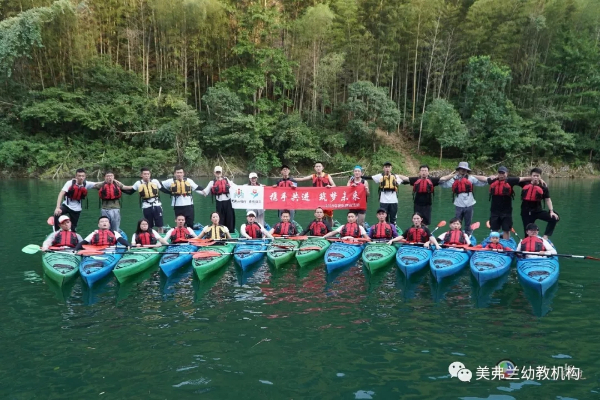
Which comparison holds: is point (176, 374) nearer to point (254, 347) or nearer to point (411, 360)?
point (254, 347)

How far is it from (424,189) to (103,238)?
276 inches

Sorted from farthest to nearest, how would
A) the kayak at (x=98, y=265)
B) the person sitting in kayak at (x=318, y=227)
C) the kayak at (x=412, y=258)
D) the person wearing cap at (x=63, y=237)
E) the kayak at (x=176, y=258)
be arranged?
1. the person sitting in kayak at (x=318, y=227)
2. the person wearing cap at (x=63, y=237)
3. the kayak at (x=176, y=258)
4. the kayak at (x=412, y=258)
5. the kayak at (x=98, y=265)

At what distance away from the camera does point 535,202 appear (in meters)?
9.26

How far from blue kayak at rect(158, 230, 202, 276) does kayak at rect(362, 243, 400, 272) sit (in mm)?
3598

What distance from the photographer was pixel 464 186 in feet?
32.0

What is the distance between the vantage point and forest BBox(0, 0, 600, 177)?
30.3m

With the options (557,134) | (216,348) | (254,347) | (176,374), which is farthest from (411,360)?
(557,134)

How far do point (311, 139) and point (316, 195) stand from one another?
68.8 feet

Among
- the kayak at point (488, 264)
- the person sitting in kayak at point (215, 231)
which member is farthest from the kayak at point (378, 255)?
the person sitting in kayak at point (215, 231)

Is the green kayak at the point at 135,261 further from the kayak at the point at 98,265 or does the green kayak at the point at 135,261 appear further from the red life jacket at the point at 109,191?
the red life jacket at the point at 109,191

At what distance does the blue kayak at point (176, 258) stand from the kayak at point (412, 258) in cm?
425

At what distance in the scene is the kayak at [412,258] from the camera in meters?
8.17

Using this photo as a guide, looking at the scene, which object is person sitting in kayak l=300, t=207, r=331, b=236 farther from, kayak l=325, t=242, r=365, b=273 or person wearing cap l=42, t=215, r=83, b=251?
person wearing cap l=42, t=215, r=83, b=251

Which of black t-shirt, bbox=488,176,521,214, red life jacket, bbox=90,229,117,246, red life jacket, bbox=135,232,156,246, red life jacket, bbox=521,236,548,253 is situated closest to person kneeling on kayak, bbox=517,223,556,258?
red life jacket, bbox=521,236,548,253
